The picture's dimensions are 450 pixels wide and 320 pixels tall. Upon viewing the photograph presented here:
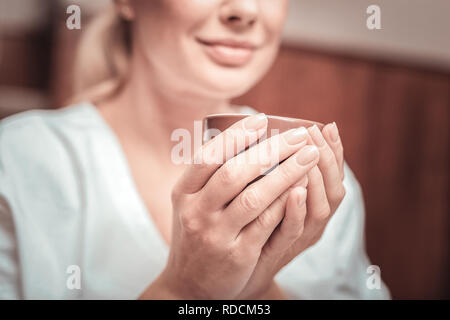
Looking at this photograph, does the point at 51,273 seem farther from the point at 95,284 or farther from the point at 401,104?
the point at 401,104

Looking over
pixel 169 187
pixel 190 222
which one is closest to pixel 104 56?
pixel 169 187

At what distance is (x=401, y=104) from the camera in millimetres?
549

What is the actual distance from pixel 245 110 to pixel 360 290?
0.30 meters

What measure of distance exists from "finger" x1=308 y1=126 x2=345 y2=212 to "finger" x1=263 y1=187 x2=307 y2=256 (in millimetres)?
30

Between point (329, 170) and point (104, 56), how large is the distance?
437 millimetres

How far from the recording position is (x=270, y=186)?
11.5 inches

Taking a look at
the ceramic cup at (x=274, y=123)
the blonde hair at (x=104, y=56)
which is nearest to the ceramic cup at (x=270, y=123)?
the ceramic cup at (x=274, y=123)

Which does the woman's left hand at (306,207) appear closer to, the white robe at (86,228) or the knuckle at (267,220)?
the knuckle at (267,220)

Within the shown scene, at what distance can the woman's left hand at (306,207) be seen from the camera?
304 millimetres

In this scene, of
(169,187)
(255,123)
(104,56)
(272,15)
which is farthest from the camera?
(104,56)

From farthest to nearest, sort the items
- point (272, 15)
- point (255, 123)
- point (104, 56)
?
point (104, 56) → point (272, 15) → point (255, 123)

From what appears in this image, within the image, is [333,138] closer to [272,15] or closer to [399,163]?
[272,15]

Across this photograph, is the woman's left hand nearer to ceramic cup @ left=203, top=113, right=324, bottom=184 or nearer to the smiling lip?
ceramic cup @ left=203, top=113, right=324, bottom=184
